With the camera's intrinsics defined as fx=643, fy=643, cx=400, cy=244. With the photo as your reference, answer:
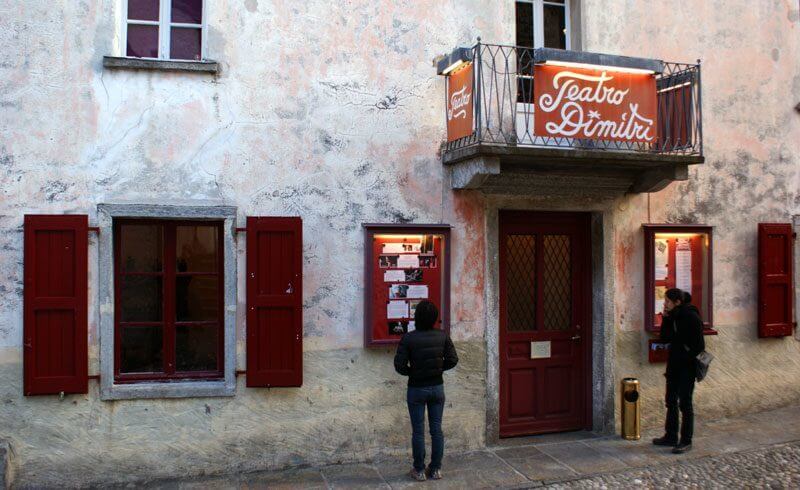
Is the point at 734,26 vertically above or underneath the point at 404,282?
above

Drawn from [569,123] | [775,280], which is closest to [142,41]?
[569,123]

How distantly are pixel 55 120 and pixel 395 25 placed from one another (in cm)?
333

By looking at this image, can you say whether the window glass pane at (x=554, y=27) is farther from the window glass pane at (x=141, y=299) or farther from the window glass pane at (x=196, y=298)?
the window glass pane at (x=141, y=299)

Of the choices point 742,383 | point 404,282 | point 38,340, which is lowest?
point 742,383

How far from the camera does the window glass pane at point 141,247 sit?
6.07 meters

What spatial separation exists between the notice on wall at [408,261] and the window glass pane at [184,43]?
9.16ft

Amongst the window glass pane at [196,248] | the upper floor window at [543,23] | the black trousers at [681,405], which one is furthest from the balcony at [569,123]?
the window glass pane at [196,248]

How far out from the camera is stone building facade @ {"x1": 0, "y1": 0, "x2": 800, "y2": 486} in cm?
577

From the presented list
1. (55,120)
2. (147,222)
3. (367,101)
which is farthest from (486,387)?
(55,120)

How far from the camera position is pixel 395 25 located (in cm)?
652

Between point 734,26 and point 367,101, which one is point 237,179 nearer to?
point 367,101

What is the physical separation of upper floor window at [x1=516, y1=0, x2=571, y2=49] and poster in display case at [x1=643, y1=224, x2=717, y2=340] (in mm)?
2346

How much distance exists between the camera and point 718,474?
6090 mm

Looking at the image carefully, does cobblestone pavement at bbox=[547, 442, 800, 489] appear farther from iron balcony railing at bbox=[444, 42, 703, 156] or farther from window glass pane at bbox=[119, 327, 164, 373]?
window glass pane at bbox=[119, 327, 164, 373]
